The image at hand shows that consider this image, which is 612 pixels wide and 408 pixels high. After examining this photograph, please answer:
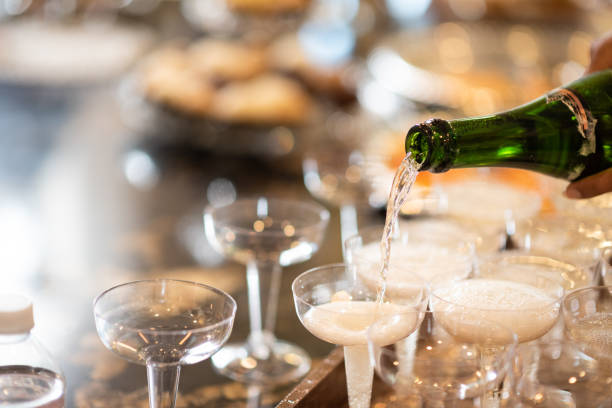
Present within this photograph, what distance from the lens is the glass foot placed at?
3.55 feet

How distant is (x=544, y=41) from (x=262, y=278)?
5.73ft

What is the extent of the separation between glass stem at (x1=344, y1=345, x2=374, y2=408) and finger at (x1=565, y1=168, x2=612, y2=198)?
38 cm

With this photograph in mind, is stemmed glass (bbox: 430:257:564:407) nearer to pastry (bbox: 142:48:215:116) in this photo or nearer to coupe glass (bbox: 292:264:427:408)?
coupe glass (bbox: 292:264:427:408)

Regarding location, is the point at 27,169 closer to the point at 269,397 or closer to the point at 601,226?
the point at 269,397

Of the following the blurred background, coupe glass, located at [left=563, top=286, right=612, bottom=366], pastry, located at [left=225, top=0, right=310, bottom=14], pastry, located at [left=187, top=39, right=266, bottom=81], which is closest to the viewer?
coupe glass, located at [left=563, top=286, right=612, bottom=366]

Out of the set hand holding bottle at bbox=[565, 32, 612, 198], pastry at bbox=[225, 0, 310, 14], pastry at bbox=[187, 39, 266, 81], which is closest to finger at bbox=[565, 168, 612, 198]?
hand holding bottle at bbox=[565, 32, 612, 198]

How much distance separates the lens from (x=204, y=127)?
196 cm

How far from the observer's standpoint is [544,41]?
272 centimetres

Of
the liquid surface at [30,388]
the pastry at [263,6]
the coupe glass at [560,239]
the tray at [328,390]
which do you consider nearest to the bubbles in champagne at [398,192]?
the tray at [328,390]

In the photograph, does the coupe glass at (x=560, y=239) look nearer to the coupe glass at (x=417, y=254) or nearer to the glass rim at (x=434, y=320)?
the coupe glass at (x=417, y=254)

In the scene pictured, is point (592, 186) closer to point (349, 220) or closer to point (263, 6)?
point (349, 220)

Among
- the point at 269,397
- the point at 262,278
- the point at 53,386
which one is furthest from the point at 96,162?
the point at 53,386

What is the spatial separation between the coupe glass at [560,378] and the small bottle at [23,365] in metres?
0.47

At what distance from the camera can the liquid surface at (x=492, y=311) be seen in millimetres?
769
